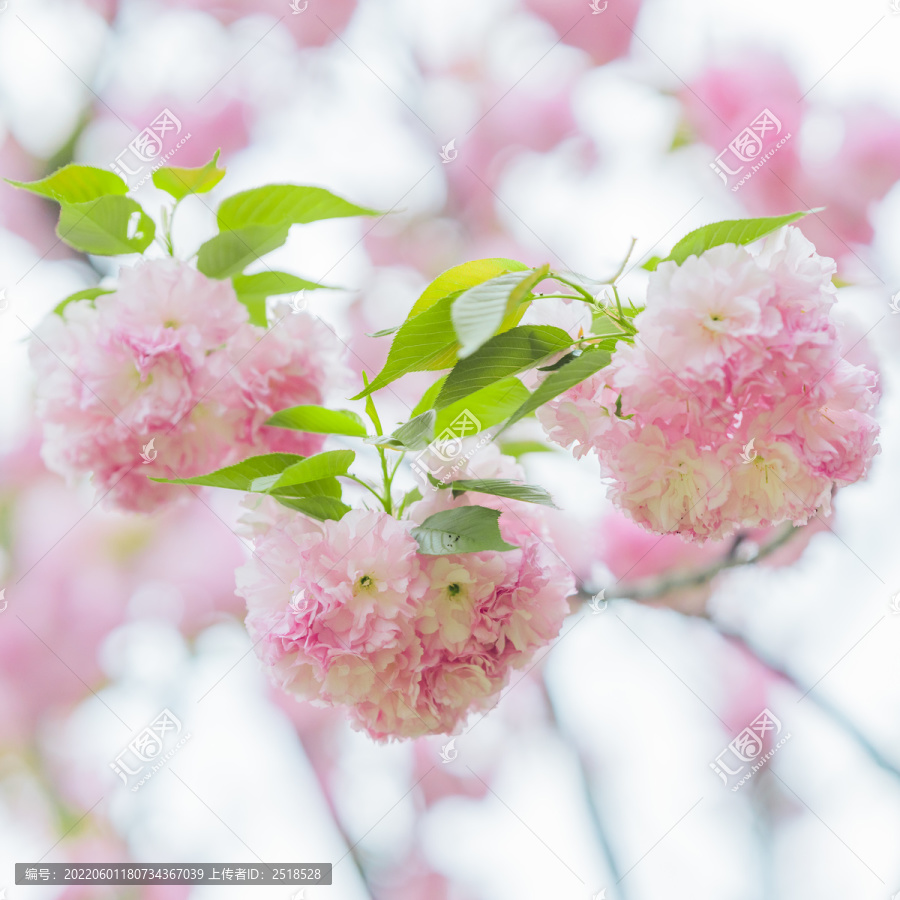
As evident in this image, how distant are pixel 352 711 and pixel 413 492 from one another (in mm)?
167

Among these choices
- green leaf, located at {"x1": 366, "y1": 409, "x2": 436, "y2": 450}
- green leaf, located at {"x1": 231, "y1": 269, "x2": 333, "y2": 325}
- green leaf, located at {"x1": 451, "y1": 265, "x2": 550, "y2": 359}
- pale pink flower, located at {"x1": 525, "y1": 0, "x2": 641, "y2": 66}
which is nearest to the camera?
green leaf, located at {"x1": 451, "y1": 265, "x2": 550, "y2": 359}

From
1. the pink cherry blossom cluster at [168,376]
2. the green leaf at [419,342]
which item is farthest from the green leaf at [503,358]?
the pink cherry blossom cluster at [168,376]

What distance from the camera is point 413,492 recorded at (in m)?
0.58

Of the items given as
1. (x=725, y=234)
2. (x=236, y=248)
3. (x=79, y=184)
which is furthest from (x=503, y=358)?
(x=79, y=184)

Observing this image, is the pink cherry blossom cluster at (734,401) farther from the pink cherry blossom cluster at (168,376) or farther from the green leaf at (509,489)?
the pink cherry blossom cluster at (168,376)

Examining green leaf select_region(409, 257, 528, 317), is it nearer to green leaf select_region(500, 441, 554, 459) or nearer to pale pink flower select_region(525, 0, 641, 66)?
green leaf select_region(500, 441, 554, 459)

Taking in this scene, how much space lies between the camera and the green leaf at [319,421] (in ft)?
1.92

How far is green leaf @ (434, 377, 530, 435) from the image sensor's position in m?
0.53

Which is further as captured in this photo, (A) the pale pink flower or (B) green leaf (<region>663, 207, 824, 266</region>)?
(A) the pale pink flower

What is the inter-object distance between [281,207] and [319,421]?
21 centimetres

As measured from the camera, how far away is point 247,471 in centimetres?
54

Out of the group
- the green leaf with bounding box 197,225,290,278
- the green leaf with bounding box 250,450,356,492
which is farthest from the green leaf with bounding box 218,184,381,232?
the green leaf with bounding box 250,450,356,492
